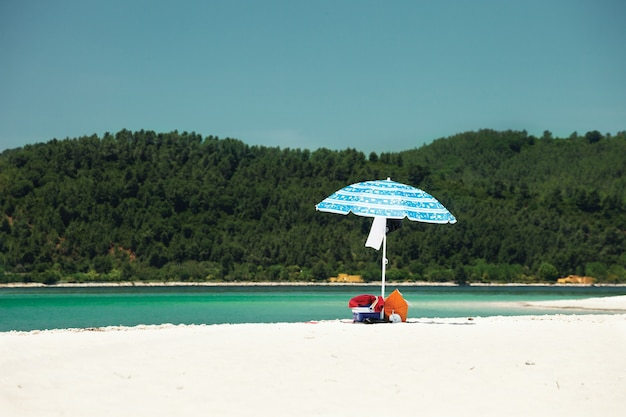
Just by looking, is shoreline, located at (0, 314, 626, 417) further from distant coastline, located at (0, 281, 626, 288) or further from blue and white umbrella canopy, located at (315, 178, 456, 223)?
distant coastline, located at (0, 281, 626, 288)

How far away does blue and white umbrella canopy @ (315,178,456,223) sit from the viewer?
1520cm

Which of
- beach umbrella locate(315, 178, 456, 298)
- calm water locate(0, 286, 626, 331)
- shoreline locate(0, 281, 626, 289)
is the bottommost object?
shoreline locate(0, 281, 626, 289)

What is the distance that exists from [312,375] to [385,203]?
6385mm

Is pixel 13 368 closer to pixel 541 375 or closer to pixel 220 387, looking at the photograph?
pixel 220 387

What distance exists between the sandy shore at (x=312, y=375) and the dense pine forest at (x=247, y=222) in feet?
306

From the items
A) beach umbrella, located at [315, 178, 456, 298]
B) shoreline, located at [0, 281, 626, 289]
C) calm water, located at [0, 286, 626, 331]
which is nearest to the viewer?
beach umbrella, located at [315, 178, 456, 298]

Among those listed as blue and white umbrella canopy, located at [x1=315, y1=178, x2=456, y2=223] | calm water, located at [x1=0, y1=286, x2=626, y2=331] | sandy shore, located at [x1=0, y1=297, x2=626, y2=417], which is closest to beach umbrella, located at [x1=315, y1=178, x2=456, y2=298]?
blue and white umbrella canopy, located at [x1=315, y1=178, x2=456, y2=223]

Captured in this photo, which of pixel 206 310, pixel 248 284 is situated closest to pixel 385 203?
pixel 206 310

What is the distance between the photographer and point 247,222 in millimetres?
116125

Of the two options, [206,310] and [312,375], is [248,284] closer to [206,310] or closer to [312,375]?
[206,310]

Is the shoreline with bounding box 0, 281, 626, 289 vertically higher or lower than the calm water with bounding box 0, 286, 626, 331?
lower

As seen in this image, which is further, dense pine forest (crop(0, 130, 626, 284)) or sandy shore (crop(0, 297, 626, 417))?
dense pine forest (crop(0, 130, 626, 284))

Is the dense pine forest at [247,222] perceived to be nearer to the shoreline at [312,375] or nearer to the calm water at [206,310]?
the calm water at [206,310]

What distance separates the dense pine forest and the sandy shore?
306ft
